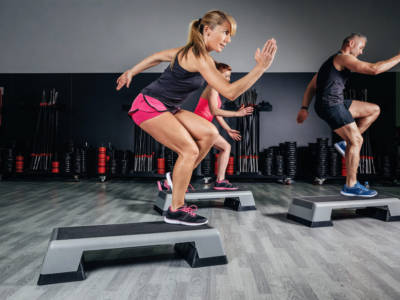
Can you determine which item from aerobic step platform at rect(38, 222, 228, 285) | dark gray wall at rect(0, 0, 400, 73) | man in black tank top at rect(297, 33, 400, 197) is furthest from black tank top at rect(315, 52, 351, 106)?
dark gray wall at rect(0, 0, 400, 73)

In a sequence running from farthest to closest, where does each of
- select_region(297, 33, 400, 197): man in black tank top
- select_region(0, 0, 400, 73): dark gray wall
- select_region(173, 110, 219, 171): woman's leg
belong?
select_region(0, 0, 400, 73): dark gray wall, select_region(297, 33, 400, 197): man in black tank top, select_region(173, 110, 219, 171): woman's leg

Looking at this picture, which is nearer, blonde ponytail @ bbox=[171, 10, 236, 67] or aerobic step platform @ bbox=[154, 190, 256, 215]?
blonde ponytail @ bbox=[171, 10, 236, 67]

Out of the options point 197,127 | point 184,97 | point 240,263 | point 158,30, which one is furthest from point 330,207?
point 158,30

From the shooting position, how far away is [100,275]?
1.60 metres

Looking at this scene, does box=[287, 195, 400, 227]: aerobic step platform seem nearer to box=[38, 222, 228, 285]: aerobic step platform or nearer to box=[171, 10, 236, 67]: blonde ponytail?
box=[38, 222, 228, 285]: aerobic step platform

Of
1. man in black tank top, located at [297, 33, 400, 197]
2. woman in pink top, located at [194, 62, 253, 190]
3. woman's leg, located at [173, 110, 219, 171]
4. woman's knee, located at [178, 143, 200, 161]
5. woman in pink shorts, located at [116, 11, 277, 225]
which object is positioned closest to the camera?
woman in pink shorts, located at [116, 11, 277, 225]

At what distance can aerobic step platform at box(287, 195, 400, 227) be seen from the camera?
2561 mm

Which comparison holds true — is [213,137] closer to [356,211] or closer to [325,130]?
[356,211]

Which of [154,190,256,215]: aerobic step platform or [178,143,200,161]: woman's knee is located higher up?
[178,143,200,161]: woman's knee

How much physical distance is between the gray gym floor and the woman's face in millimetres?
1220

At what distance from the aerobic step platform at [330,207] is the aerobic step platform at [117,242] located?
111 cm

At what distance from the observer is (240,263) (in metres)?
1.76

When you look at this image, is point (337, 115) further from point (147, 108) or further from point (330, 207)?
point (147, 108)

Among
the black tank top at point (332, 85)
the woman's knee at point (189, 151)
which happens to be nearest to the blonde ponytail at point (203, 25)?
the woman's knee at point (189, 151)
